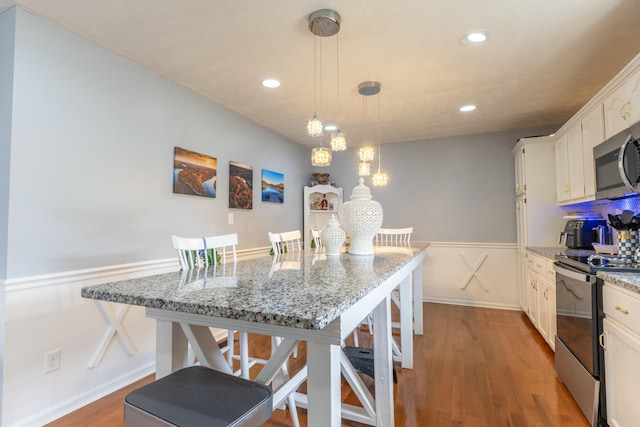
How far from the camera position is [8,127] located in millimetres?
1711

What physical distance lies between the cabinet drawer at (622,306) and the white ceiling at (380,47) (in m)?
1.52

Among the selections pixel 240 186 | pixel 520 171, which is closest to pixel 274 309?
pixel 240 186

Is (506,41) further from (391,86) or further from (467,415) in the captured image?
(467,415)

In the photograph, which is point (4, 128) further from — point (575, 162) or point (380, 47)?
point (575, 162)

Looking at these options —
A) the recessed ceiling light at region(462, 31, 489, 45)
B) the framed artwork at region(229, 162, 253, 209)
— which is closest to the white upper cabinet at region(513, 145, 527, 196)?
the recessed ceiling light at region(462, 31, 489, 45)

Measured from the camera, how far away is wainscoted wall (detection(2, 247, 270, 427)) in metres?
1.70

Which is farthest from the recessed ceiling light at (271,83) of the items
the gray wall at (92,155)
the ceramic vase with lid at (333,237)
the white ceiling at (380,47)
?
the ceramic vase with lid at (333,237)

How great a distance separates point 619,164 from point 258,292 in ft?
7.12

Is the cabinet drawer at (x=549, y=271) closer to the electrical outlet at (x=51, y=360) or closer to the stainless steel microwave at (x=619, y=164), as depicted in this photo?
the stainless steel microwave at (x=619, y=164)

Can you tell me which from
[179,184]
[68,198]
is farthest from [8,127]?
[179,184]

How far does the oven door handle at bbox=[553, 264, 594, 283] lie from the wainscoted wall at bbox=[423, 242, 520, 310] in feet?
6.68

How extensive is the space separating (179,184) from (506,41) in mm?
2633

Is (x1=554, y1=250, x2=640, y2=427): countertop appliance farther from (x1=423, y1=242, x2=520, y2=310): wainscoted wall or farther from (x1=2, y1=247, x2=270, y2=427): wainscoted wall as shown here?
(x1=2, y1=247, x2=270, y2=427): wainscoted wall

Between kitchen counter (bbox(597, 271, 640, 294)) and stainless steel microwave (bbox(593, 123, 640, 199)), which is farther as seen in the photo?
stainless steel microwave (bbox(593, 123, 640, 199))
